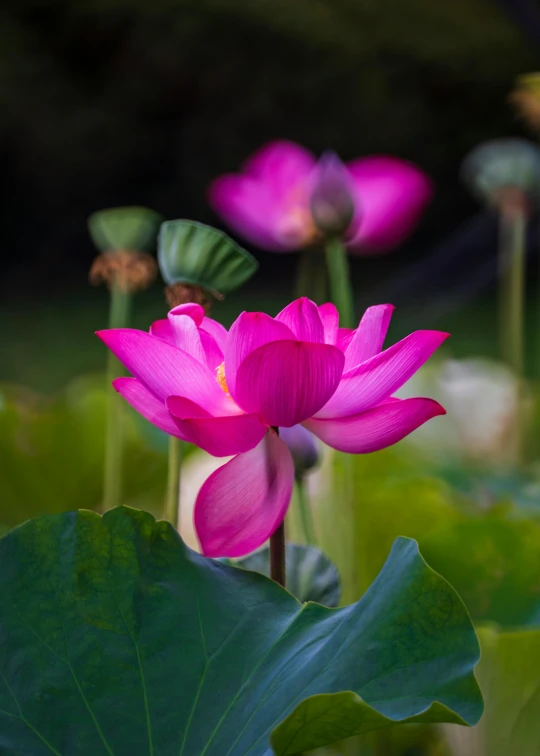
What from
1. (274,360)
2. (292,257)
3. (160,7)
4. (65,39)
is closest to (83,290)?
(292,257)

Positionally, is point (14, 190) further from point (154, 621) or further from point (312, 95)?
point (154, 621)

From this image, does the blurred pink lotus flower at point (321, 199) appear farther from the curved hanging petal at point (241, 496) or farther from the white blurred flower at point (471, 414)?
the white blurred flower at point (471, 414)

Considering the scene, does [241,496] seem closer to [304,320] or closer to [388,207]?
[304,320]

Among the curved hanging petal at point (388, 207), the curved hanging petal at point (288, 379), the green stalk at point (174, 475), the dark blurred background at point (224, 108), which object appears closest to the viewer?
the curved hanging petal at point (288, 379)

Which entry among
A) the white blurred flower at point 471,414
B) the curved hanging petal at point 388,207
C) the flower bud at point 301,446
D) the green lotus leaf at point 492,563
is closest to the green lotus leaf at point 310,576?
the flower bud at point 301,446

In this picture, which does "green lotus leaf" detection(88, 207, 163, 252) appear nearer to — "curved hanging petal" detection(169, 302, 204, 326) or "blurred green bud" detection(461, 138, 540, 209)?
"curved hanging petal" detection(169, 302, 204, 326)

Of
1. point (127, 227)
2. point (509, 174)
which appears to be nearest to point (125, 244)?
point (127, 227)
